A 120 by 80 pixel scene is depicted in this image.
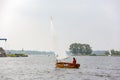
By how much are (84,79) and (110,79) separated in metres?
5.35

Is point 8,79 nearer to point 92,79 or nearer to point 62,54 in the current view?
point 92,79

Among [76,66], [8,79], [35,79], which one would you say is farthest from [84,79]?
[76,66]

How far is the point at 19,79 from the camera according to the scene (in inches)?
2539

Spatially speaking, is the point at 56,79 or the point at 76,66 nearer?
the point at 56,79

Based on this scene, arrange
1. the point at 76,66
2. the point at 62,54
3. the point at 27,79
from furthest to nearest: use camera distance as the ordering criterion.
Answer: the point at 62,54
the point at 76,66
the point at 27,79

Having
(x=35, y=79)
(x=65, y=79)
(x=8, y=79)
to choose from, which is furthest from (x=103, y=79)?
(x=8, y=79)

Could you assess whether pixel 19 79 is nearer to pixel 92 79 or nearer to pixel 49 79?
pixel 49 79

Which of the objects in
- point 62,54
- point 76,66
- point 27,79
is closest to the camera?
point 27,79

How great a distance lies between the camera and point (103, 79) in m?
64.5

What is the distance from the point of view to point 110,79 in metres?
64.6

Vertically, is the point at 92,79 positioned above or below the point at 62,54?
below

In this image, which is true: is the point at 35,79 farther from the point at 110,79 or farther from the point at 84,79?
the point at 110,79

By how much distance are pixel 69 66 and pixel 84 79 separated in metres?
32.1

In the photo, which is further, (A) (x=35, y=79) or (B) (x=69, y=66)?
(B) (x=69, y=66)
